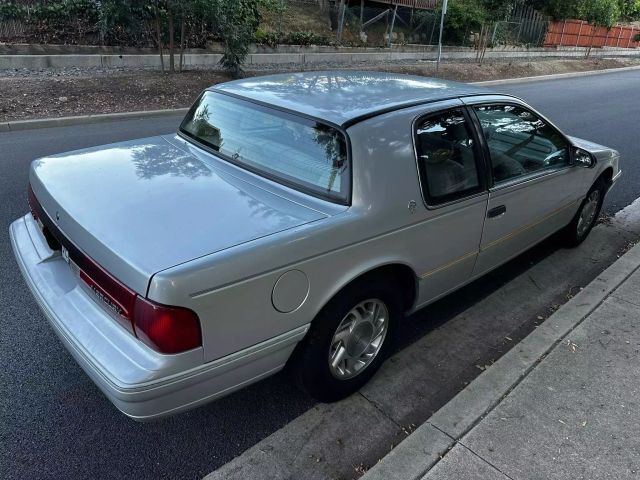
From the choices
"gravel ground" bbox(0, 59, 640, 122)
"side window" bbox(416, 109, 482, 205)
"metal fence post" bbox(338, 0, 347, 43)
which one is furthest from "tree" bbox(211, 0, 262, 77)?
"side window" bbox(416, 109, 482, 205)

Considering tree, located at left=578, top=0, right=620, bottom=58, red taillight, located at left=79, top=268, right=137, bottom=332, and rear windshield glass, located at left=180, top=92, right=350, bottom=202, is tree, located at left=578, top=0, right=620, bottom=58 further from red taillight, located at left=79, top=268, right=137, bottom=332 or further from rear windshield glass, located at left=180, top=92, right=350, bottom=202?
red taillight, located at left=79, top=268, right=137, bottom=332

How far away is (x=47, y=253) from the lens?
105 inches

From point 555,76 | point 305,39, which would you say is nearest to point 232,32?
point 305,39

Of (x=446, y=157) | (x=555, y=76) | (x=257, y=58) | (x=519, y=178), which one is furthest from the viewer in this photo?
(x=555, y=76)

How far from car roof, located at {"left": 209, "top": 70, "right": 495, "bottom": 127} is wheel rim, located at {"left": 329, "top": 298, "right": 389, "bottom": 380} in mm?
994

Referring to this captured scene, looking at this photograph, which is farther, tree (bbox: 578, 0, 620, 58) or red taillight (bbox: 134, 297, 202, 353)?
tree (bbox: 578, 0, 620, 58)

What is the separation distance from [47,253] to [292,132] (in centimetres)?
145

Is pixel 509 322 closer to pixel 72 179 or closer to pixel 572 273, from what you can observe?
pixel 572 273

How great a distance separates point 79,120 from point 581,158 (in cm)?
812

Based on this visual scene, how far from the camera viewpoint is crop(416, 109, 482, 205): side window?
2.80m

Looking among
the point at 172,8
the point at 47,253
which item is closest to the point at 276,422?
the point at 47,253

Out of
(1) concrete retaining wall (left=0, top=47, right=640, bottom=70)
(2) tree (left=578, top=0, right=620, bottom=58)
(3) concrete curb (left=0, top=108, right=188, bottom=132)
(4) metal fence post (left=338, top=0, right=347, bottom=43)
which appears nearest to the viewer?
(3) concrete curb (left=0, top=108, right=188, bottom=132)

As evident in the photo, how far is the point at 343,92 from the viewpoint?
306 cm

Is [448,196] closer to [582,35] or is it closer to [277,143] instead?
[277,143]
